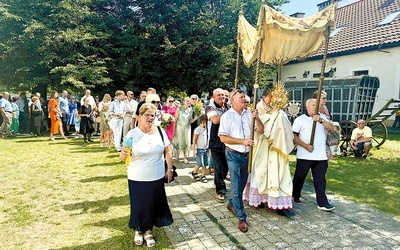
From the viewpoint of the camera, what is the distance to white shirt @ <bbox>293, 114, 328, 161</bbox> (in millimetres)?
4945

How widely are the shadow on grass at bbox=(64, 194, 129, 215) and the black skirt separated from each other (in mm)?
1474

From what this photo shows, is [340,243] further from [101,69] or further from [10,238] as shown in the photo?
[101,69]

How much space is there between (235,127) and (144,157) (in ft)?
4.67

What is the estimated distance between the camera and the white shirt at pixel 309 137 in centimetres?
495

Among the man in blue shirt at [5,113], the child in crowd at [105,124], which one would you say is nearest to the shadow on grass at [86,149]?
the child in crowd at [105,124]

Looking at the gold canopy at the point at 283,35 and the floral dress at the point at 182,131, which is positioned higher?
the gold canopy at the point at 283,35

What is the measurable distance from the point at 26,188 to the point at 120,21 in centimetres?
1365

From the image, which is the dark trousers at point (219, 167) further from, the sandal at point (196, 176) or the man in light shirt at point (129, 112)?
the man in light shirt at point (129, 112)

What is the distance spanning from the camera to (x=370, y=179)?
23.4 ft

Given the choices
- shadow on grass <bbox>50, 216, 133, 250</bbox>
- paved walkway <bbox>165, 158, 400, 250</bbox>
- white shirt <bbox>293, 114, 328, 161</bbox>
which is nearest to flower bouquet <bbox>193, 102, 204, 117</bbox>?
paved walkway <bbox>165, 158, 400, 250</bbox>

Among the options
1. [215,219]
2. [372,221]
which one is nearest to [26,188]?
[215,219]

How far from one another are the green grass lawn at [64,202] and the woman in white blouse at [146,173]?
0.34 m

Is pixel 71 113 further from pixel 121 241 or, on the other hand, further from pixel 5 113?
pixel 121 241

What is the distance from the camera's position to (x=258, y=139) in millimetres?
4816
